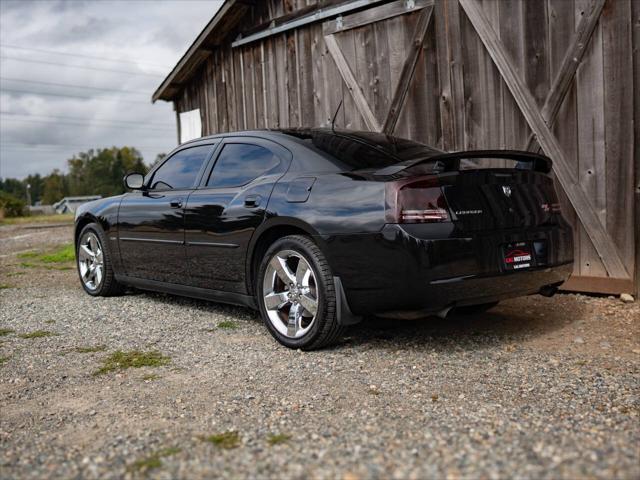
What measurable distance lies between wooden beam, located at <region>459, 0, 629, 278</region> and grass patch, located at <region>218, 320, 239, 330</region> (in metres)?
3.32

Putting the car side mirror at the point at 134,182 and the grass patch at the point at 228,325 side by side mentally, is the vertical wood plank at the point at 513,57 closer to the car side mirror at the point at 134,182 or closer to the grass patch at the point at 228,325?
the grass patch at the point at 228,325

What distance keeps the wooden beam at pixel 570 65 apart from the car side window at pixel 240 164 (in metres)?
2.88

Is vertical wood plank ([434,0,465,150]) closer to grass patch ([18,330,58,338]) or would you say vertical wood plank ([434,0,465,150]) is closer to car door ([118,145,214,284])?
car door ([118,145,214,284])

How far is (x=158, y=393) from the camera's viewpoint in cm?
353

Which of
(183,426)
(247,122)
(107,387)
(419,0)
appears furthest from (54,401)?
(247,122)

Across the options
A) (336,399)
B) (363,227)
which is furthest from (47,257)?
(336,399)

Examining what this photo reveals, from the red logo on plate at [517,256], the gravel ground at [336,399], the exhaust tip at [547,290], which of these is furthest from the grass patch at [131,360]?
the exhaust tip at [547,290]

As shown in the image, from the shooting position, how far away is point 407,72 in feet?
24.3

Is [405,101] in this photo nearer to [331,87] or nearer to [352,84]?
[352,84]

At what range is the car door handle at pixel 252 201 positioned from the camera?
4.64 meters

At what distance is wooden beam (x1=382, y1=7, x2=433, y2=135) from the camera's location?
23.5ft

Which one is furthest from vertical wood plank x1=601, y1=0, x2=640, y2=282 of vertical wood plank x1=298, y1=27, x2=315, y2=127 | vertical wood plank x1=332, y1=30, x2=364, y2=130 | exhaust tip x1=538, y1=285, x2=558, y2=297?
vertical wood plank x1=298, y1=27, x2=315, y2=127

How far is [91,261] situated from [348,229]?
3.84m

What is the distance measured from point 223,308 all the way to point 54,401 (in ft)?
8.48
